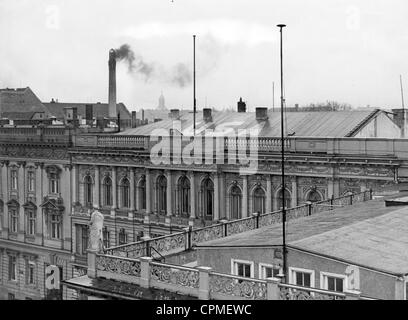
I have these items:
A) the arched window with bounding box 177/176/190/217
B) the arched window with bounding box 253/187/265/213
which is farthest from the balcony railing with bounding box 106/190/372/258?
the arched window with bounding box 177/176/190/217

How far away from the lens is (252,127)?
5084 cm

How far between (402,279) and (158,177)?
1429 inches

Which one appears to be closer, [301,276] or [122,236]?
[301,276]

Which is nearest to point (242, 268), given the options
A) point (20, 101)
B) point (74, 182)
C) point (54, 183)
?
point (74, 182)

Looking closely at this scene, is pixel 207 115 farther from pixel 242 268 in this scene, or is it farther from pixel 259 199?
pixel 242 268

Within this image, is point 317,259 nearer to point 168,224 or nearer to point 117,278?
point 117,278

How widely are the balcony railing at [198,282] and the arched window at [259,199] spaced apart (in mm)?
28163

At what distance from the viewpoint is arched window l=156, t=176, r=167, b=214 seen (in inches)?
2020

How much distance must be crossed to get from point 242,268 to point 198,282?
203 cm

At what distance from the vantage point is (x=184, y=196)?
50156 mm

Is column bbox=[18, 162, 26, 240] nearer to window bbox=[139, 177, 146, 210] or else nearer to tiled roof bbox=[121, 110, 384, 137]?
tiled roof bbox=[121, 110, 384, 137]
